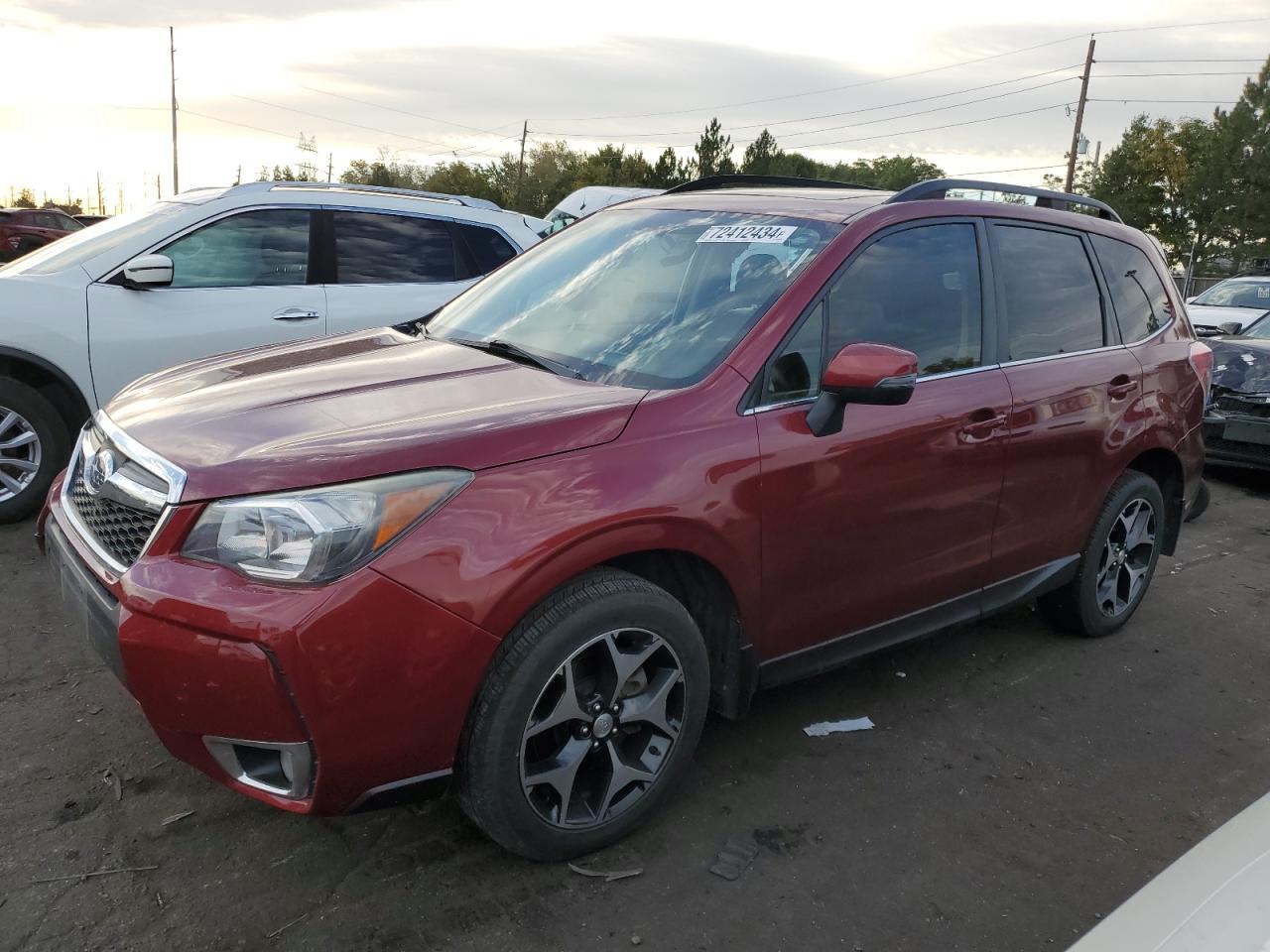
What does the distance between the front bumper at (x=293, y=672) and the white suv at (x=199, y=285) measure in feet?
10.7

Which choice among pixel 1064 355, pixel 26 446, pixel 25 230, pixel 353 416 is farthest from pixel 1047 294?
pixel 25 230

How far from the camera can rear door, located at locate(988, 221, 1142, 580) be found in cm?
363

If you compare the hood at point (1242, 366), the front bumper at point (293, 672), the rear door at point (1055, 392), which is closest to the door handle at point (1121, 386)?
the rear door at point (1055, 392)

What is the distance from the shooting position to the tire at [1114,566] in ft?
13.8

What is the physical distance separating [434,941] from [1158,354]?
380 cm

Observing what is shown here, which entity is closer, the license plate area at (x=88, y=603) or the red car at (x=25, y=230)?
the license plate area at (x=88, y=603)

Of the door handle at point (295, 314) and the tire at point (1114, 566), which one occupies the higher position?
the door handle at point (295, 314)

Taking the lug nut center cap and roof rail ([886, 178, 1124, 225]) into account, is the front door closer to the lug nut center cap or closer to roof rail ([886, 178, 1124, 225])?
roof rail ([886, 178, 1124, 225])

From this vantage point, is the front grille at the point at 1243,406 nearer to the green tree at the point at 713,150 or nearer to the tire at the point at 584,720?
the tire at the point at 584,720

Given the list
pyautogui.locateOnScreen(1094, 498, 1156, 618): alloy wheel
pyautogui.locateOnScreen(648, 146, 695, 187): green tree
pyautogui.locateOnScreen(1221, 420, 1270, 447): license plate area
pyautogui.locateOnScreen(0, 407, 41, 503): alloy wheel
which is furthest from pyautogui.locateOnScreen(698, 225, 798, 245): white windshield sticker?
pyautogui.locateOnScreen(648, 146, 695, 187): green tree

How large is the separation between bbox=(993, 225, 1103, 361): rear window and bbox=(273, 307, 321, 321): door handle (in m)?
3.81

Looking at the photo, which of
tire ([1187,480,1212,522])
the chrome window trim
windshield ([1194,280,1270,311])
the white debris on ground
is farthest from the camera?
windshield ([1194,280,1270,311])

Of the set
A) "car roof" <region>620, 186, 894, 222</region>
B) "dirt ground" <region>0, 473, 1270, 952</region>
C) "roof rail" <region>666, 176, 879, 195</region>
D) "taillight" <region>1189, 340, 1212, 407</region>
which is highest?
"roof rail" <region>666, 176, 879, 195</region>

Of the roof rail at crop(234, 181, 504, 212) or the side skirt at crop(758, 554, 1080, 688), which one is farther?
the roof rail at crop(234, 181, 504, 212)
